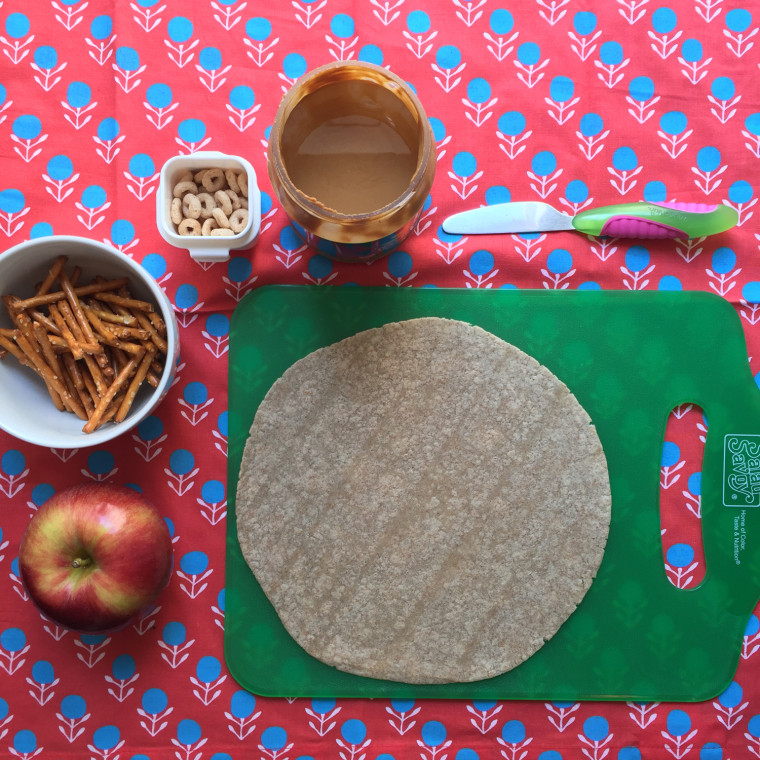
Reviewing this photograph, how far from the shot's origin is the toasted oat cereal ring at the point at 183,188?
0.79 meters

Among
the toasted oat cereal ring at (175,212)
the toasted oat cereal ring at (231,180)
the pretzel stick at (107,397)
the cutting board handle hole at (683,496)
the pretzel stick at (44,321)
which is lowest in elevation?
the cutting board handle hole at (683,496)

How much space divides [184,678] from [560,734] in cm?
46

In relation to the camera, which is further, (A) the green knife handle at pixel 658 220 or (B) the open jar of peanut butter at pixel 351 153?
(A) the green knife handle at pixel 658 220

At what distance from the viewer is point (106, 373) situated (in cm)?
77

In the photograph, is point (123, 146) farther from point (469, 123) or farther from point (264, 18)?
point (469, 123)

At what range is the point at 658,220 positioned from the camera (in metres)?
0.84

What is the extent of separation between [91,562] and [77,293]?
11.9 inches

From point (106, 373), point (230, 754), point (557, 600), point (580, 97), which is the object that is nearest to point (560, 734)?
point (557, 600)

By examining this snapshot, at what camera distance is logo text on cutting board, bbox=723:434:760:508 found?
0.86 meters

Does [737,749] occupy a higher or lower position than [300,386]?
lower

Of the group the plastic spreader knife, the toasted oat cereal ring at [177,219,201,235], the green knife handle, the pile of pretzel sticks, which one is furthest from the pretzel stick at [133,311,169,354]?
the green knife handle

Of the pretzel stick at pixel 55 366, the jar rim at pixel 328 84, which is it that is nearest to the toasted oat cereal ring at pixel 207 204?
the jar rim at pixel 328 84

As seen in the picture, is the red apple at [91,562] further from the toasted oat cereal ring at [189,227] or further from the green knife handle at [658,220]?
the green knife handle at [658,220]

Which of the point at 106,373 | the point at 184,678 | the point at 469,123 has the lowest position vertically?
the point at 184,678
